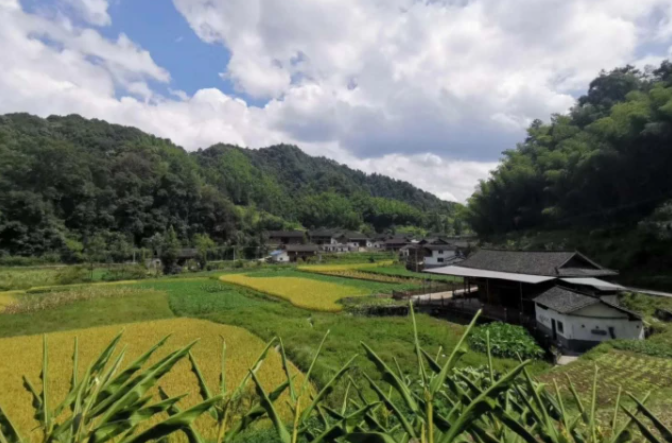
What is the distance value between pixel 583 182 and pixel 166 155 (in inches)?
3780

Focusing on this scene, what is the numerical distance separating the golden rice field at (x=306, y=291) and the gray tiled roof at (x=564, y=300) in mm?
11254

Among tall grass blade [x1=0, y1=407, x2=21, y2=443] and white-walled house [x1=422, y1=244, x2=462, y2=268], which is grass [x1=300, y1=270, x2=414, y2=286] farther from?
tall grass blade [x1=0, y1=407, x2=21, y2=443]

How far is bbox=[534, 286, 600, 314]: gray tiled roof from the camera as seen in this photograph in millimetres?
13758

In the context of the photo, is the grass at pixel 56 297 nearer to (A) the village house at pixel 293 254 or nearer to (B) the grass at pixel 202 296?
(B) the grass at pixel 202 296

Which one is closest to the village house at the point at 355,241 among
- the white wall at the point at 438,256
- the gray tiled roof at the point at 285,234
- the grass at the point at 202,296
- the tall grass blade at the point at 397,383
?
the gray tiled roof at the point at 285,234

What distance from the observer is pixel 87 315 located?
21562 mm

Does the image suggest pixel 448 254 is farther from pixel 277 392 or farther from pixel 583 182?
pixel 277 392

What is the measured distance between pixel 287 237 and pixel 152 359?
215 feet

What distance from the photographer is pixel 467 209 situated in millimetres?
44312

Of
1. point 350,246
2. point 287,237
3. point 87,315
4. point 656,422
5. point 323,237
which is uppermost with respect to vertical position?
point 656,422

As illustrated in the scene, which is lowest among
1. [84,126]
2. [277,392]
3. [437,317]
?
[437,317]

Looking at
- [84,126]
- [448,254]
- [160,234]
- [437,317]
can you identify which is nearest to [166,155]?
[84,126]

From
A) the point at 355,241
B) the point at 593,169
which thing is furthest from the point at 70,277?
the point at 355,241

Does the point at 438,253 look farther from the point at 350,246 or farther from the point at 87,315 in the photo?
the point at 87,315
